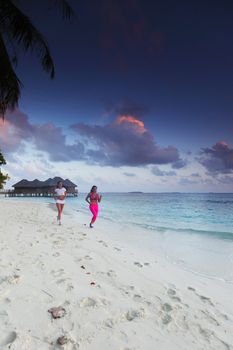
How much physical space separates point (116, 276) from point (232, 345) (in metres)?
2.04

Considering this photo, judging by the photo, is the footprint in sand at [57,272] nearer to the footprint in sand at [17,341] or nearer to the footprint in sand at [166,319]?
the footprint in sand at [17,341]

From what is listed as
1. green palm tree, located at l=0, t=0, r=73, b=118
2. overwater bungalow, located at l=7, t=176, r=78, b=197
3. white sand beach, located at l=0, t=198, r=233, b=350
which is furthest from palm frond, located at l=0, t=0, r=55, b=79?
overwater bungalow, located at l=7, t=176, r=78, b=197

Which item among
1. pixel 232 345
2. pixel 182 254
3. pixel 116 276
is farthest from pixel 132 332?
pixel 182 254

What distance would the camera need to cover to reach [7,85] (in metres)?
9.65

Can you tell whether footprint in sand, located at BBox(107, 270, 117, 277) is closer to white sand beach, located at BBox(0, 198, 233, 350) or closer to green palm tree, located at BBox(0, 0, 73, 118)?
white sand beach, located at BBox(0, 198, 233, 350)

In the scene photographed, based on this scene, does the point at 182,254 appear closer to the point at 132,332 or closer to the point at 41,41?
the point at 132,332

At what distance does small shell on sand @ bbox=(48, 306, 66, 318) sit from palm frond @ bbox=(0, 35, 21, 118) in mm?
9628

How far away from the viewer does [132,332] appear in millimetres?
2205

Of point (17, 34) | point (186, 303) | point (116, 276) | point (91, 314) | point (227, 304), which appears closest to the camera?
point (91, 314)

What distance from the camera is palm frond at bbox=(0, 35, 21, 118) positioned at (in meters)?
9.04

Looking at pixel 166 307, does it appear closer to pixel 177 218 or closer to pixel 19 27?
pixel 19 27

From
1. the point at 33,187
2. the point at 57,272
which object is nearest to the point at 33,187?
the point at 33,187

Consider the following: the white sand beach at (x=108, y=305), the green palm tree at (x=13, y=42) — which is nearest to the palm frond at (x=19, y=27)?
the green palm tree at (x=13, y=42)

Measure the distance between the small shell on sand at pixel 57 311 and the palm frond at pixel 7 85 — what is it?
31.6ft
